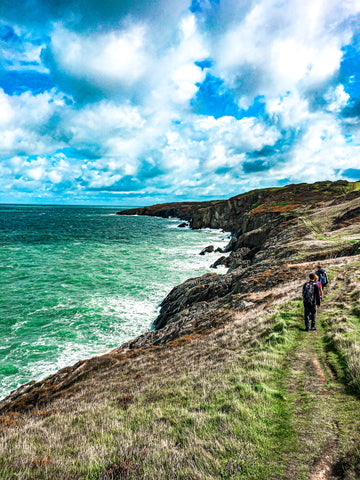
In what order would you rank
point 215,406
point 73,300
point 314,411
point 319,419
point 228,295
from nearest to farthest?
point 319,419 → point 314,411 → point 215,406 → point 228,295 → point 73,300

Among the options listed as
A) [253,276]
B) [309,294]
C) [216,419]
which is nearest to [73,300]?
[253,276]

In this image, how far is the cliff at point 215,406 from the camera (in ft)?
15.4

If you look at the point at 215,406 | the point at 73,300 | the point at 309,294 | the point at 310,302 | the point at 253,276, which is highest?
the point at 309,294

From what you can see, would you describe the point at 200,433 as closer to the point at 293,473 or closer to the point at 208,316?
the point at 293,473

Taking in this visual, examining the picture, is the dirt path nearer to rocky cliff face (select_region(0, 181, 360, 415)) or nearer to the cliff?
the cliff

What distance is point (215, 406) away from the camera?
665 centimetres

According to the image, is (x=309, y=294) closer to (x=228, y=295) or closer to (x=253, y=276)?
(x=228, y=295)

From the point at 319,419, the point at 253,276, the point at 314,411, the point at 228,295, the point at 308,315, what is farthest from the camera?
the point at 253,276

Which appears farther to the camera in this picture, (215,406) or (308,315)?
(308,315)

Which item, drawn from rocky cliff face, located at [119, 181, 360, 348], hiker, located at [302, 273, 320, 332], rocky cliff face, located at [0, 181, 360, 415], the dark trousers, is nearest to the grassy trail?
the dark trousers

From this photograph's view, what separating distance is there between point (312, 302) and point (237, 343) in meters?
3.90

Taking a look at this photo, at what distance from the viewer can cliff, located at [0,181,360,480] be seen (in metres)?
4.71

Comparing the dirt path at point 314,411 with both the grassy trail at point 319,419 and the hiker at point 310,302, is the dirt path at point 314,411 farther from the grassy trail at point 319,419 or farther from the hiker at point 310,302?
the hiker at point 310,302

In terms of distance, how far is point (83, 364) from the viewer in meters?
15.2
